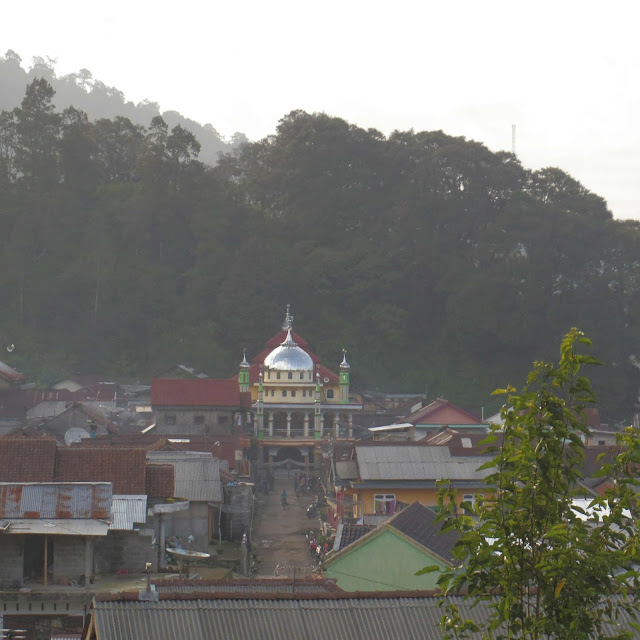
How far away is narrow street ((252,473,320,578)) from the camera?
105ft

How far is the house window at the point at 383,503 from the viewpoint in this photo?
35.0 m

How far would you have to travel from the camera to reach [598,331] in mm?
73188

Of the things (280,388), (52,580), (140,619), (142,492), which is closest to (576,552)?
(140,619)

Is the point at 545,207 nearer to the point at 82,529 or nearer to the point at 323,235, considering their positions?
the point at 323,235

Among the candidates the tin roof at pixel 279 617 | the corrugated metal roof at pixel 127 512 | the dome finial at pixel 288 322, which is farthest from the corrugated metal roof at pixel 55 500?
the dome finial at pixel 288 322

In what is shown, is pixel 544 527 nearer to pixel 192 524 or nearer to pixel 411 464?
pixel 192 524

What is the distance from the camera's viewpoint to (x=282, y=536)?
3866 centimetres

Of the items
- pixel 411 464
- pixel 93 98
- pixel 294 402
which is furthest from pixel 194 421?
pixel 93 98

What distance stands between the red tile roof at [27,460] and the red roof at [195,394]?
28730 mm

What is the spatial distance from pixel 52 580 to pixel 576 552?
53.9ft

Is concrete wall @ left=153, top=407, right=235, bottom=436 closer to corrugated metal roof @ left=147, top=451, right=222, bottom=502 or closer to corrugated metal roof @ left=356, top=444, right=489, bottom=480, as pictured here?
corrugated metal roof @ left=356, top=444, right=489, bottom=480

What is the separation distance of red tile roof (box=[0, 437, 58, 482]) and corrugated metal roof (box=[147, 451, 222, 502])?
2995 millimetres

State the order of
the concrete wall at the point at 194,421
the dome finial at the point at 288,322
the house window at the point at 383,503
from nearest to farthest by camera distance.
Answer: the house window at the point at 383,503, the concrete wall at the point at 194,421, the dome finial at the point at 288,322

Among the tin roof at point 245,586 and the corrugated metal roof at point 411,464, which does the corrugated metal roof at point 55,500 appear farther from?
the corrugated metal roof at point 411,464
